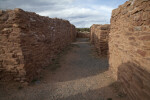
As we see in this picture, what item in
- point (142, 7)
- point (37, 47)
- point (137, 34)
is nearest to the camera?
point (142, 7)

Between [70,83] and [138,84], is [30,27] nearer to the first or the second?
[70,83]

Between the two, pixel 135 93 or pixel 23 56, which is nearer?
pixel 135 93

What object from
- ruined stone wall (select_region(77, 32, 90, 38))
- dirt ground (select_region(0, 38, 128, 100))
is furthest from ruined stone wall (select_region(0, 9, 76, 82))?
ruined stone wall (select_region(77, 32, 90, 38))

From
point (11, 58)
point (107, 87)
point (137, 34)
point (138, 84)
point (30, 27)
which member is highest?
point (30, 27)

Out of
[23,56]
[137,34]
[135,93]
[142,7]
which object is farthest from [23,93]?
[142,7]

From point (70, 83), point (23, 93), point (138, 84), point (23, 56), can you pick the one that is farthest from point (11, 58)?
point (138, 84)

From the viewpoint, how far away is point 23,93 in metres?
3.31

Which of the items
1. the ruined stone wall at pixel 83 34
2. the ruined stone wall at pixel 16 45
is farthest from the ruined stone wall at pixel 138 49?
the ruined stone wall at pixel 83 34

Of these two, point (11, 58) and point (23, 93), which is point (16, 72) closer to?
point (11, 58)

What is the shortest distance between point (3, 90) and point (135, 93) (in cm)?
415

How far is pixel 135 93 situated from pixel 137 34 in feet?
4.49

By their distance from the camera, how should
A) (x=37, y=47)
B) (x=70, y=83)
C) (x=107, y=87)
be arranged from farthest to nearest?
(x=37, y=47) < (x=70, y=83) < (x=107, y=87)

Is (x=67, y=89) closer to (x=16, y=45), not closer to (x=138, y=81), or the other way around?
(x=138, y=81)

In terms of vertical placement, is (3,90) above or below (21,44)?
below
